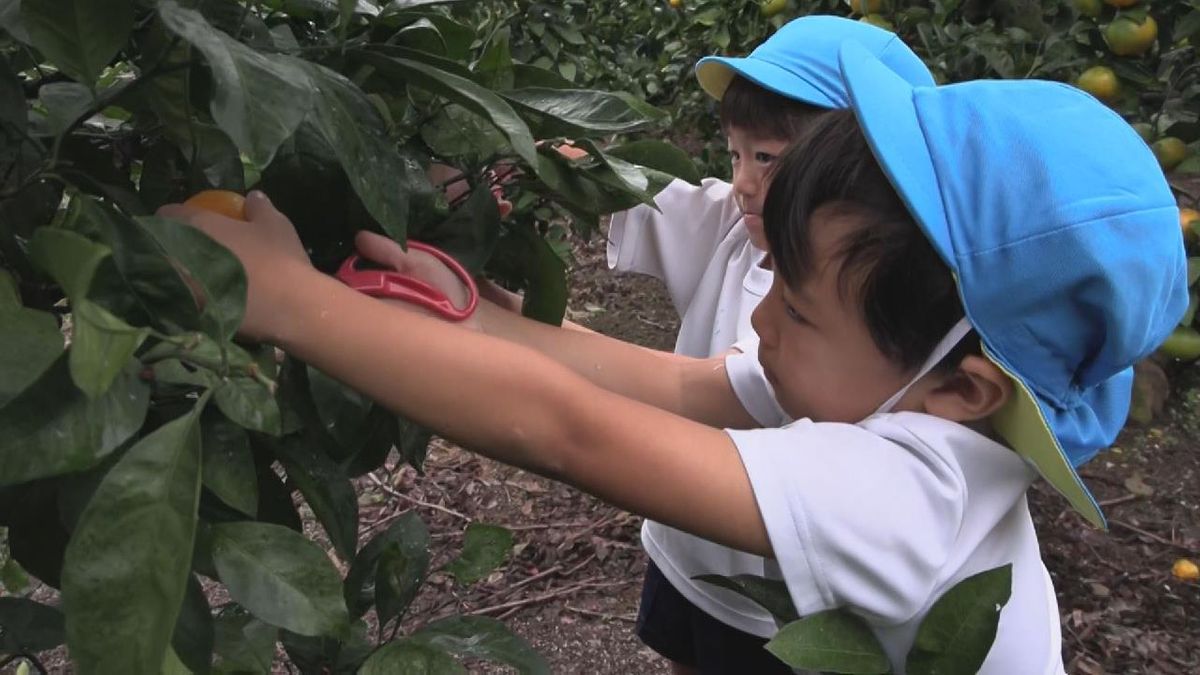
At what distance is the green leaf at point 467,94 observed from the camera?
0.57 m

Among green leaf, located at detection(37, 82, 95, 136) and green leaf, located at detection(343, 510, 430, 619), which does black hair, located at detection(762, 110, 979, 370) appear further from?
green leaf, located at detection(37, 82, 95, 136)

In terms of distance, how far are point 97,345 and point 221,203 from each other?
0.27 meters

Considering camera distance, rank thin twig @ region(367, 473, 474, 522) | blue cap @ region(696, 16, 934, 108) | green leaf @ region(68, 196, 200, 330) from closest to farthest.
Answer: green leaf @ region(68, 196, 200, 330), blue cap @ region(696, 16, 934, 108), thin twig @ region(367, 473, 474, 522)

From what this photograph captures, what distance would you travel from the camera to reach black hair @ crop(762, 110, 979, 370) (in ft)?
2.48

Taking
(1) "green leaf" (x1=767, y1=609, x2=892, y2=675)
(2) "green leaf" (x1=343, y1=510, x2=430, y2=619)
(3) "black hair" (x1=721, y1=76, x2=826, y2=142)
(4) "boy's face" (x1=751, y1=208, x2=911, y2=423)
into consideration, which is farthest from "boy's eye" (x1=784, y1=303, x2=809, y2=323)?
(3) "black hair" (x1=721, y1=76, x2=826, y2=142)

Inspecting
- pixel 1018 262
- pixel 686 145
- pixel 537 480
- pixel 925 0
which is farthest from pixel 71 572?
pixel 686 145

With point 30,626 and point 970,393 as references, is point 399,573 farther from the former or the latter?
point 970,393

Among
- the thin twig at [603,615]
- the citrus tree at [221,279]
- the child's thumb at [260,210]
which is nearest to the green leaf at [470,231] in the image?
the citrus tree at [221,279]

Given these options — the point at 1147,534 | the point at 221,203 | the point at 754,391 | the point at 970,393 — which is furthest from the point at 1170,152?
the point at 221,203

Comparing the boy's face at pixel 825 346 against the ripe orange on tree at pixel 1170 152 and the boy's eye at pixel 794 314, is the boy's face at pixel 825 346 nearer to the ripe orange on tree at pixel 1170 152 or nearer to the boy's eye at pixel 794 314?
the boy's eye at pixel 794 314

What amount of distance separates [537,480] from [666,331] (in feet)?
2.53

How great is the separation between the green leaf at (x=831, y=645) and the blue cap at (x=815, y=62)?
0.65 meters

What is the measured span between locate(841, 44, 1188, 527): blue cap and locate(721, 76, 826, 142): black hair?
45 centimetres

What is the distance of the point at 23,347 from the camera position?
412mm
